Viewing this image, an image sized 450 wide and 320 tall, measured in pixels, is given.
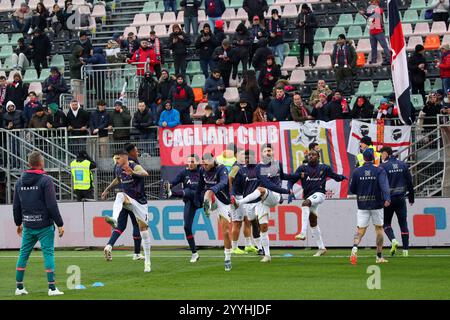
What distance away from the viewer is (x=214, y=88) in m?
34.4

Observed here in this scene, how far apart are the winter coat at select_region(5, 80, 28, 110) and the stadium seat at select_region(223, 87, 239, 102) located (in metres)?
6.39

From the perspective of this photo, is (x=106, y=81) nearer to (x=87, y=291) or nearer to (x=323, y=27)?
(x=323, y=27)

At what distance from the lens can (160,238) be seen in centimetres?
3091

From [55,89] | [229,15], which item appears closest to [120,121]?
[55,89]

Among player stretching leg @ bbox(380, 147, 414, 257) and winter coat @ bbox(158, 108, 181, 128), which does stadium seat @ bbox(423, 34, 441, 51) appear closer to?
winter coat @ bbox(158, 108, 181, 128)

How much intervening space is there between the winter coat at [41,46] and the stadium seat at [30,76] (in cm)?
63

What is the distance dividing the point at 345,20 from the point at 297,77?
10.3ft

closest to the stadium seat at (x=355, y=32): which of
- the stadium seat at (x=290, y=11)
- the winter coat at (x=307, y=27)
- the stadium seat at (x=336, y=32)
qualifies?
the stadium seat at (x=336, y=32)

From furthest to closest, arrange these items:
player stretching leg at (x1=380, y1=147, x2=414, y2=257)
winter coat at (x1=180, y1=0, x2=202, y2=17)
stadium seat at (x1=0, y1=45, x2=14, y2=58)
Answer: stadium seat at (x1=0, y1=45, x2=14, y2=58) → winter coat at (x1=180, y1=0, x2=202, y2=17) → player stretching leg at (x1=380, y1=147, x2=414, y2=257)

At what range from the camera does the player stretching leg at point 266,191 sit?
82.4 feet

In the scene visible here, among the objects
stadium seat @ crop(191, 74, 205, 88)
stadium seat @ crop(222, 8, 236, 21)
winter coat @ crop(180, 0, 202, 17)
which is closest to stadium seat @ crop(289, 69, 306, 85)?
stadium seat @ crop(191, 74, 205, 88)

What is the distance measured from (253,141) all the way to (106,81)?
300 inches

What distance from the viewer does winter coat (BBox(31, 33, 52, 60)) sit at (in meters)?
39.8

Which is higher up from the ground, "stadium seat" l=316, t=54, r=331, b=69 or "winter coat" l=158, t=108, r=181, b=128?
"stadium seat" l=316, t=54, r=331, b=69
